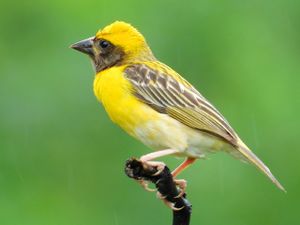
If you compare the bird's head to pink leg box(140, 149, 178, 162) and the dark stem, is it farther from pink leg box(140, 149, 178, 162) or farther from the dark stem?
the dark stem

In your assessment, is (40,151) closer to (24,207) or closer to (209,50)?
(24,207)

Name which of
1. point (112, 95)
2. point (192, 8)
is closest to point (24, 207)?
point (112, 95)

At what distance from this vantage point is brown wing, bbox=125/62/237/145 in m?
5.36

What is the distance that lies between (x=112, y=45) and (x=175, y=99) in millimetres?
501

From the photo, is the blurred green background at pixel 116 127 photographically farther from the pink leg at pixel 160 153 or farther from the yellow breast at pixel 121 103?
the pink leg at pixel 160 153

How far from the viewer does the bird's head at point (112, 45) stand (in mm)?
5695

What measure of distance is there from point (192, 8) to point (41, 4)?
1008 millimetres

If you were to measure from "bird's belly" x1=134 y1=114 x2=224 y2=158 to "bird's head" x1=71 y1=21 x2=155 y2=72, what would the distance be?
1.93ft

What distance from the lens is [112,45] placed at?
225 inches

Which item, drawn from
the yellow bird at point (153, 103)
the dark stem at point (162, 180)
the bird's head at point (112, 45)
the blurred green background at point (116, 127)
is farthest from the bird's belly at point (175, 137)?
the dark stem at point (162, 180)

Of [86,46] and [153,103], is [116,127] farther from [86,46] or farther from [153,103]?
[153,103]

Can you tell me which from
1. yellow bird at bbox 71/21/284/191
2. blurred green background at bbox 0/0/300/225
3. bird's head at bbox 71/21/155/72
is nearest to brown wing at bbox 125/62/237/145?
yellow bird at bbox 71/21/284/191

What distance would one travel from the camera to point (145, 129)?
517cm

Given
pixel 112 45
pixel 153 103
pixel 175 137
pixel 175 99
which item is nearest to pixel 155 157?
pixel 175 137
